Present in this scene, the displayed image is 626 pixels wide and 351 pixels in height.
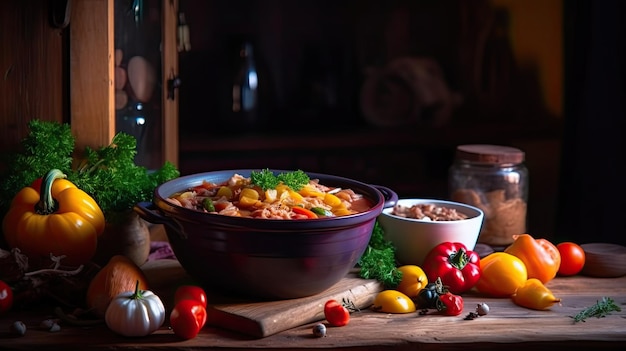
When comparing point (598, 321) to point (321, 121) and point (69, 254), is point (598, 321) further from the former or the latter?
point (321, 121)

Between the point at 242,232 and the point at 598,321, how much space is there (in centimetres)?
78

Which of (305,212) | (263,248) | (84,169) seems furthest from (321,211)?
(84,169)

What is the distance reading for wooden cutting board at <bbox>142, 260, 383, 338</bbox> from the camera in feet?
5.92

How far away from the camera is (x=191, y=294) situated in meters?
1.84

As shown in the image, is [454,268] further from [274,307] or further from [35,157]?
[35,157]

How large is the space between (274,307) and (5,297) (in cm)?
55

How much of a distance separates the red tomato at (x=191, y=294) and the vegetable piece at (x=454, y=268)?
1.80ft

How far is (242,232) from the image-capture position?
180 cm

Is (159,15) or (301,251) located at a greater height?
(159,15)

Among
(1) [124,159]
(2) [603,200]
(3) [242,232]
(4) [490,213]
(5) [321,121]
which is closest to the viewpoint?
(3) [242,232]

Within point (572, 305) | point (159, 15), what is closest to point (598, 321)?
point (572, 305)

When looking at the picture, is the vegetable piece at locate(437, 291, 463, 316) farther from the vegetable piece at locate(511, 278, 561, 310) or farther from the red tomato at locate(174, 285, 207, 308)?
the red tomato at locate(174, 285, 207, 308)

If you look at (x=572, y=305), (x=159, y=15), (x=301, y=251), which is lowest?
(x=572, y=305)

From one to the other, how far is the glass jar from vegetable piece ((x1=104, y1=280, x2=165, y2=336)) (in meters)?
1.04
